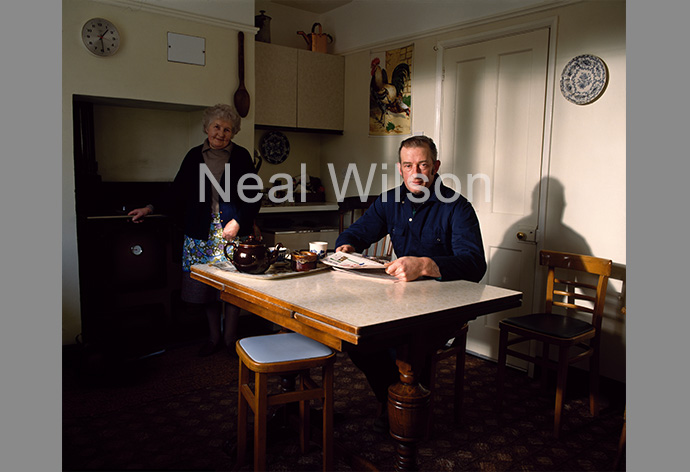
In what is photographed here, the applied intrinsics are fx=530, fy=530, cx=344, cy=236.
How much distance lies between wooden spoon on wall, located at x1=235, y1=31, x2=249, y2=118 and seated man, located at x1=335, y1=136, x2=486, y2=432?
5.71ft

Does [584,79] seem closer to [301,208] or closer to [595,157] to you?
[595,157]

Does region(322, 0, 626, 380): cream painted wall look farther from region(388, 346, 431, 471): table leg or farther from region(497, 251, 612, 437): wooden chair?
region(388, 346, 431, 471): table leg

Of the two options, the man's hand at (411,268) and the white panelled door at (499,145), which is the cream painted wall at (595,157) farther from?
the man's hand at (411,268)

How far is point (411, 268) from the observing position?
208 centimetres

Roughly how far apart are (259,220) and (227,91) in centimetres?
116

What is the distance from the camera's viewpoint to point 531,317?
115 inches

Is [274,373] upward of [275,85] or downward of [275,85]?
downward

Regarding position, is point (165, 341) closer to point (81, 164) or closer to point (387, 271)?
point (81, 164)

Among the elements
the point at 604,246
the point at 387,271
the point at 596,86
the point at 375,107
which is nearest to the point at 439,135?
the point at 375,107

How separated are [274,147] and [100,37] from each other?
6.01ft

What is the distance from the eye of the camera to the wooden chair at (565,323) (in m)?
2.60

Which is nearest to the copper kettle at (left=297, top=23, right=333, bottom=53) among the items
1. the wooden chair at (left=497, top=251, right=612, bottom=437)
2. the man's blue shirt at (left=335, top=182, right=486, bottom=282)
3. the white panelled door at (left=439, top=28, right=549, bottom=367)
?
the white panelled door at (left=439, top=28, right=549, bottom=367)

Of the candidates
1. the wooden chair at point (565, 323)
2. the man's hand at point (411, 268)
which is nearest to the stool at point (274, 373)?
the man's hand at point (411, 268)

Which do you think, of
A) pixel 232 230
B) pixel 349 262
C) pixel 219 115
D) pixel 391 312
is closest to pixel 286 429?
pixel 349 262
